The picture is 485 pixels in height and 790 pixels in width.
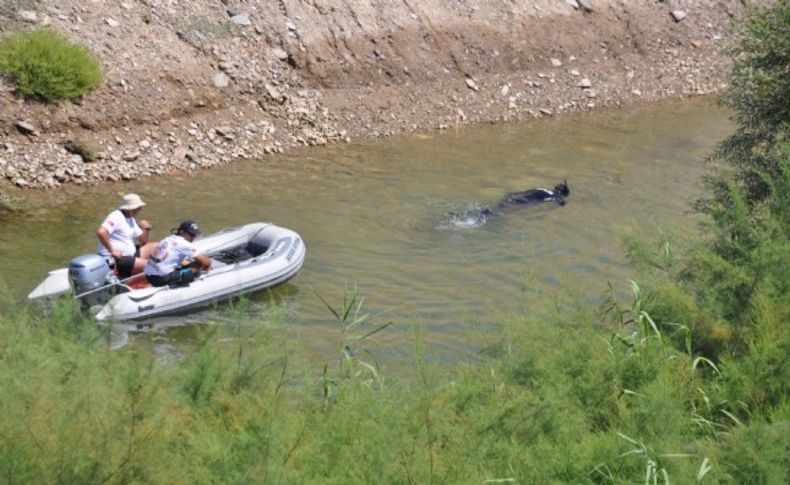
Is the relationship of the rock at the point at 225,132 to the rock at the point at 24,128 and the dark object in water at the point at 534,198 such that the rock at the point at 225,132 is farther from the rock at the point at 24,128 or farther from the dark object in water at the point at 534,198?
the dark object in water at the point at 534,198

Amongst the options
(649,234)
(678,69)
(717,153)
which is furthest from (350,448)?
(678,69)

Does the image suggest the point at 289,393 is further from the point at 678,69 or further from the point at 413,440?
the point at 678,69

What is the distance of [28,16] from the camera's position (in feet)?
55.4

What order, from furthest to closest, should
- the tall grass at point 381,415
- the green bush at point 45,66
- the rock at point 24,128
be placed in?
the green bush at point 45,66 → the rock at point 24,128 → the tall grass at point 381,415

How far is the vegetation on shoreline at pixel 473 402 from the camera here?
16.8 ft

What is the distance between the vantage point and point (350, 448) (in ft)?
18.3

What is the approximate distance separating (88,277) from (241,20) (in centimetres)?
940

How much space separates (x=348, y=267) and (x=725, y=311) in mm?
5977

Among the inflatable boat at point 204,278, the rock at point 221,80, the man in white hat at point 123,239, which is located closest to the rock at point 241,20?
the rock at point 221,80

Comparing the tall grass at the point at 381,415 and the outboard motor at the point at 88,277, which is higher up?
the tall grass at the point at 381,415

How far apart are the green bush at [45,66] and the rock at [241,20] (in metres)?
3.55

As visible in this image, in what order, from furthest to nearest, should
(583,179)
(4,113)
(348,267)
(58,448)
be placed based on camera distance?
(583,179) → (4,113) → (348,267) → (58,448)

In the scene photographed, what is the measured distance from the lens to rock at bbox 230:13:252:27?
1906cm

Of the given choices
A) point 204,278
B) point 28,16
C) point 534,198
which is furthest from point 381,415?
point 28,16
